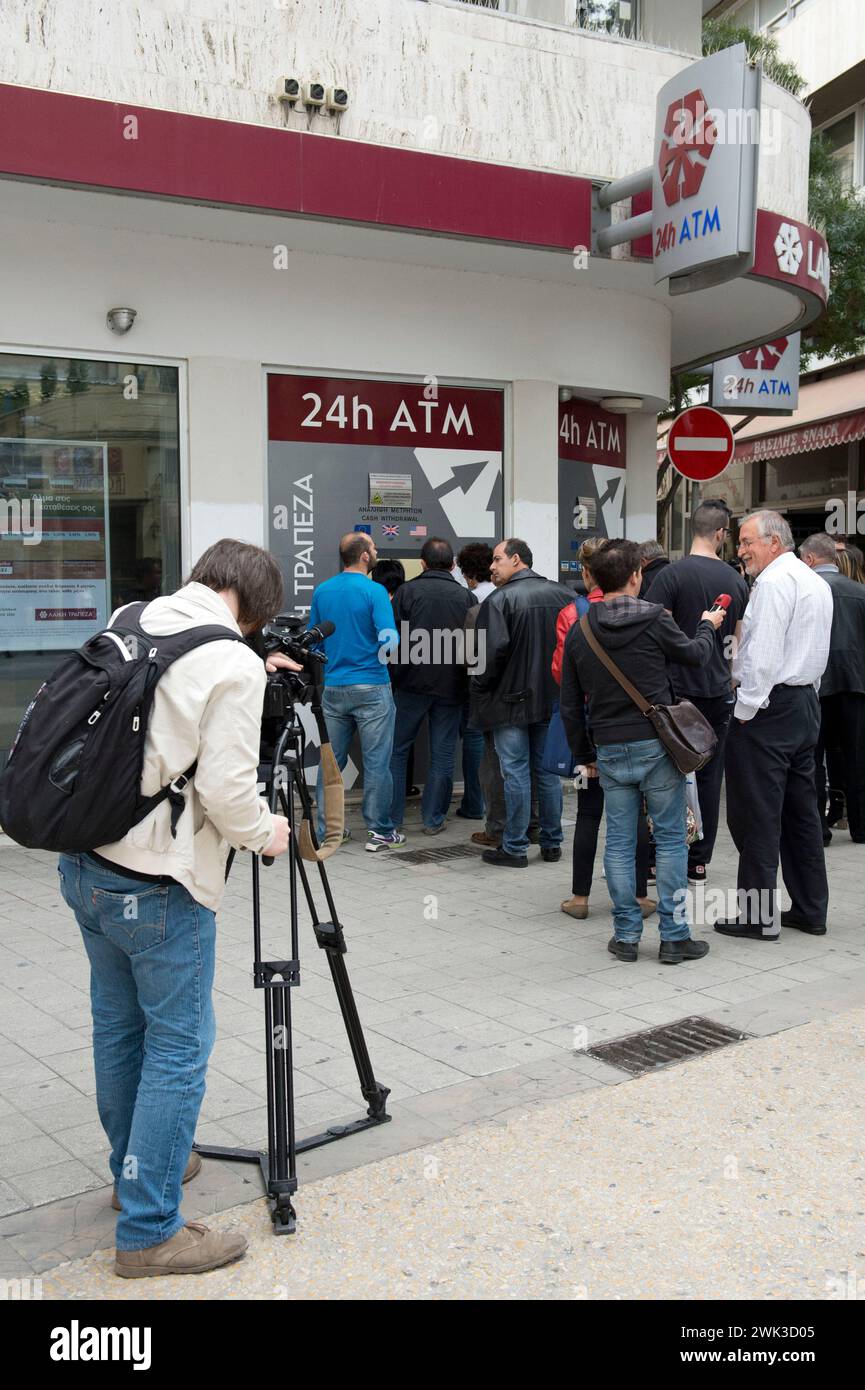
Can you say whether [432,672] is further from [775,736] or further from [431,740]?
[775,736]

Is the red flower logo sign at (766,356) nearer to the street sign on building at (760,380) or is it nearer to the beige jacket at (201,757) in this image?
the street sign on building at (760,380)

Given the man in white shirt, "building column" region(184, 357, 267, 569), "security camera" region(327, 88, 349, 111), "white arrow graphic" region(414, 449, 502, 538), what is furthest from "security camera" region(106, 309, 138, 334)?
the man in white shirt

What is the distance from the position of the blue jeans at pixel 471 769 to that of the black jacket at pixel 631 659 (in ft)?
10.1

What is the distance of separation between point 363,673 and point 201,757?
4.81 meters

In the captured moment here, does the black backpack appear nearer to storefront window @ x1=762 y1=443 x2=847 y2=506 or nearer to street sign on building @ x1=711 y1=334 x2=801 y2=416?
street sign on building @ x1=711 y1=334 x2=801 y2=416

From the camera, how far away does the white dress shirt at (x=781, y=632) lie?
19.2 feet

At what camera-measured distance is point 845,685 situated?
26.9 ft

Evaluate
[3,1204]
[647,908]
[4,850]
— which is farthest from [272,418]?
[3,1204]

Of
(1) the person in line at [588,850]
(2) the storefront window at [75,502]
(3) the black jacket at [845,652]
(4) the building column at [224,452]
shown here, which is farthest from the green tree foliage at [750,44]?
(1) the person in line at [588,850]

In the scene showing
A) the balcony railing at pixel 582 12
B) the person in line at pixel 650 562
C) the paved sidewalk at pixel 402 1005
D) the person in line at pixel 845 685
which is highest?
the balcony railing at pixel 582 12

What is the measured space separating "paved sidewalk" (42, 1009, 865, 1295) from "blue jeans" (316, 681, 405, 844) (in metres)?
3.85

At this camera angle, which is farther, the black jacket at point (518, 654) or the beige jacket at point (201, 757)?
the black jacket at point (518, 654)

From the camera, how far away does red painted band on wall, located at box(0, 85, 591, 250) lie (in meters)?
6.75
